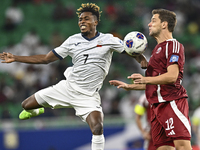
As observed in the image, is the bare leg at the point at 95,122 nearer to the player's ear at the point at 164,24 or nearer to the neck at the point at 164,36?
the neck at the point at 164,36

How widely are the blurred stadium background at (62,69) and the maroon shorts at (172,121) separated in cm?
502

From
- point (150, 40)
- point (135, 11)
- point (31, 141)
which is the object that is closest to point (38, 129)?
point (31, 141)

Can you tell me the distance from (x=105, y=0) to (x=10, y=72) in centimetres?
546

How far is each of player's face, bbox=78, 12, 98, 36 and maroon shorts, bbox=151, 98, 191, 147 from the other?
165 centimetres

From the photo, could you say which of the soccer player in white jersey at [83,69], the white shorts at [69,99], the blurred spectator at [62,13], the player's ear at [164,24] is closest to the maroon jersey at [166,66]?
the player's ear at [164,24]

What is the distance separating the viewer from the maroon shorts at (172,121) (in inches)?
175

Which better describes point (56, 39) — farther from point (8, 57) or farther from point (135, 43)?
point (135, 43)

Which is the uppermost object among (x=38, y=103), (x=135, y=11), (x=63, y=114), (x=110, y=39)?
(x=135, y=11)

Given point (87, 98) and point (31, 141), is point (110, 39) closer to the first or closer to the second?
point (87, 98)

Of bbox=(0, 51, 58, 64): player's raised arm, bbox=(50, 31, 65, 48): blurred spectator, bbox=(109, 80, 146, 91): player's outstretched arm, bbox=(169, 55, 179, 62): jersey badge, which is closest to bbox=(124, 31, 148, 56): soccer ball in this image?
bbox=(109, 80, 146, 91): player's outstretched arm

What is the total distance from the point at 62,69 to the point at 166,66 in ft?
22.7

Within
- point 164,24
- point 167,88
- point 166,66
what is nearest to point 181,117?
point 167,88

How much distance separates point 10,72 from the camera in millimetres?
11664

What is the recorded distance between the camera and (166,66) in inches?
180
